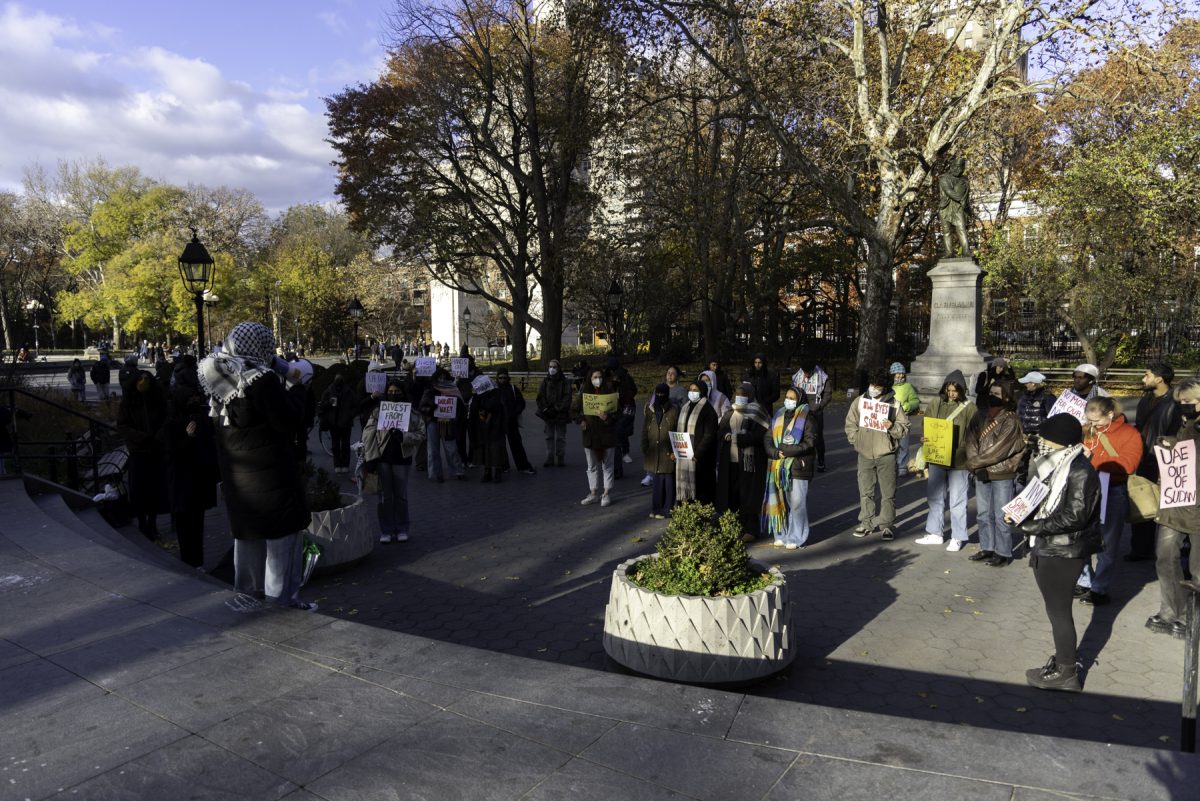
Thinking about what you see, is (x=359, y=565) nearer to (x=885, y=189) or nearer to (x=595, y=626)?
(x=595, y=626)

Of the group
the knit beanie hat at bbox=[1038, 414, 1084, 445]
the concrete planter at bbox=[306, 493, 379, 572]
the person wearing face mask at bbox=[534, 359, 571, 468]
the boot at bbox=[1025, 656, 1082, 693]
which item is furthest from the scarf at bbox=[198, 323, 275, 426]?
the person wearing face mask at bbox=[534, 359, 571, 468]

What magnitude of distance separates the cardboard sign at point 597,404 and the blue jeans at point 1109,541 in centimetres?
570

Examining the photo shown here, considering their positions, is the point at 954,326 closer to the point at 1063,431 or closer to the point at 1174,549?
the point at 1174,549

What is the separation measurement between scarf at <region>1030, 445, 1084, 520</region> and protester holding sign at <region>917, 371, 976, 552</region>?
9.67 feet

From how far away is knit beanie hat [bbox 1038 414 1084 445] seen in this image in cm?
501

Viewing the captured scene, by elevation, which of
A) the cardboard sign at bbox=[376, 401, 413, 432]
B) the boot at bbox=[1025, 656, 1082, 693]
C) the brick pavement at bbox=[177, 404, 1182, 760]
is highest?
the cardboard sign at bbox=[376, 401, 413, 432]

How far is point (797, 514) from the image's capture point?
8.49 metres

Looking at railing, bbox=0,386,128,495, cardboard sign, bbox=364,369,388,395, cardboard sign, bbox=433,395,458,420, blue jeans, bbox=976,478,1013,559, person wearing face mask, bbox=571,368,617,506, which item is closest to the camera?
blue jeans, bbox=976,478,1013,559

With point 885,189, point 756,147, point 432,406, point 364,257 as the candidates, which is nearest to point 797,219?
point 756,147

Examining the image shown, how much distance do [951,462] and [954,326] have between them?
53.0ft

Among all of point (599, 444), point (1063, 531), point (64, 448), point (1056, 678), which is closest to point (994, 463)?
point (1063, 531)

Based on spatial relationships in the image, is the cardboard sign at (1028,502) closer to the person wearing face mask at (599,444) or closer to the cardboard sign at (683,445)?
the cardboard sign at (683,445)

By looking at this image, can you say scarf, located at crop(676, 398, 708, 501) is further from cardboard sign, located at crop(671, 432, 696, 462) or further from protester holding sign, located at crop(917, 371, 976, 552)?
protester holding sign, located at crop(917, 371, 976, 552)

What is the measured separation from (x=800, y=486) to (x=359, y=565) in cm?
451
